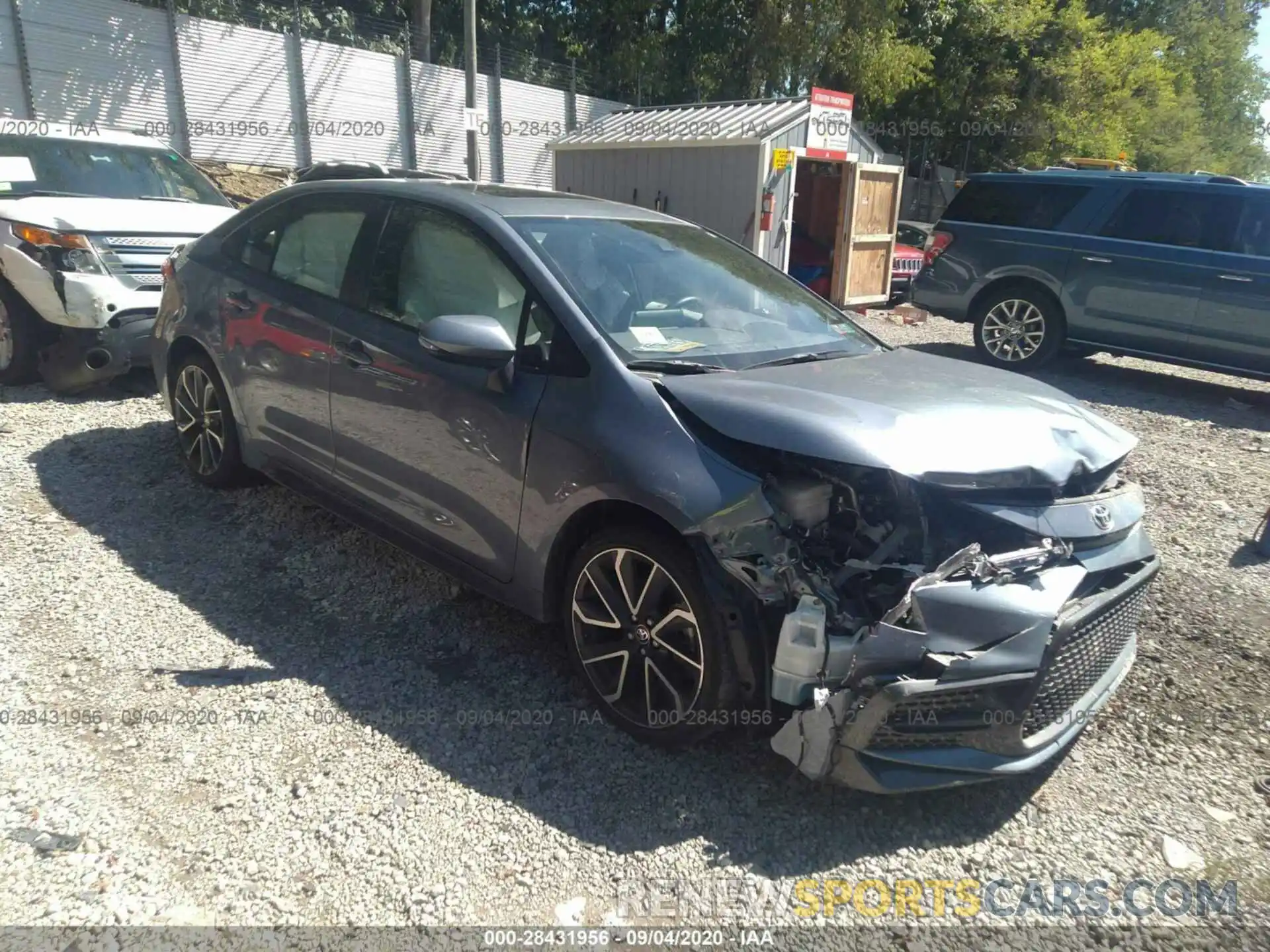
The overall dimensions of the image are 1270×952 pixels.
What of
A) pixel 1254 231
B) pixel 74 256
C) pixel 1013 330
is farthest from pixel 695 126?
pixel 74 256

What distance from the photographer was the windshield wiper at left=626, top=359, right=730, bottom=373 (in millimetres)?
2936

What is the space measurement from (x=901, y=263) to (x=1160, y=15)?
3248 cm

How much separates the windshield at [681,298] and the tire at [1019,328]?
570 cm

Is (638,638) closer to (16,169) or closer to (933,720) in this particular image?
(933,720)

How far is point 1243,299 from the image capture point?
760 cm

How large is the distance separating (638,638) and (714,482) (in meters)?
0.60

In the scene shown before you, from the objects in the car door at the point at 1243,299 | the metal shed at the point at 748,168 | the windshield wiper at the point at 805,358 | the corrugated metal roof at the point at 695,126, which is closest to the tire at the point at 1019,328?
the car door at the point at 1243,299

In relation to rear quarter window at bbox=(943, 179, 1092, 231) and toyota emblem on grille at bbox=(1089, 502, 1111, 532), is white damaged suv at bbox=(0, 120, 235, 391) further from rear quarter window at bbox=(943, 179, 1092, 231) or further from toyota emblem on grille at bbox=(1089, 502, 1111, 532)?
rear quarter window at bbox=(943, 179, 1092, 231)

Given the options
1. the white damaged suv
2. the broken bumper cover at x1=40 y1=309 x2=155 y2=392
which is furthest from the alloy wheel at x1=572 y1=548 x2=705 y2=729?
the white damaged suv

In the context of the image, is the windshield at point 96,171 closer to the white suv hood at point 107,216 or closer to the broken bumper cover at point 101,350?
the white suv hood at point 107,216

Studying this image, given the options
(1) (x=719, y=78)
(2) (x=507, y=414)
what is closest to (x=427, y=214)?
(2) (x=507, y=414)

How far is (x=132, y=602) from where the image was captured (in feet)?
12.1

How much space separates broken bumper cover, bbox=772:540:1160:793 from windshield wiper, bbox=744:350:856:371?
1.11 m

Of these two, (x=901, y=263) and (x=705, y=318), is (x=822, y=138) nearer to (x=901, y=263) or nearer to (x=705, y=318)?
(x=901, y=263)
